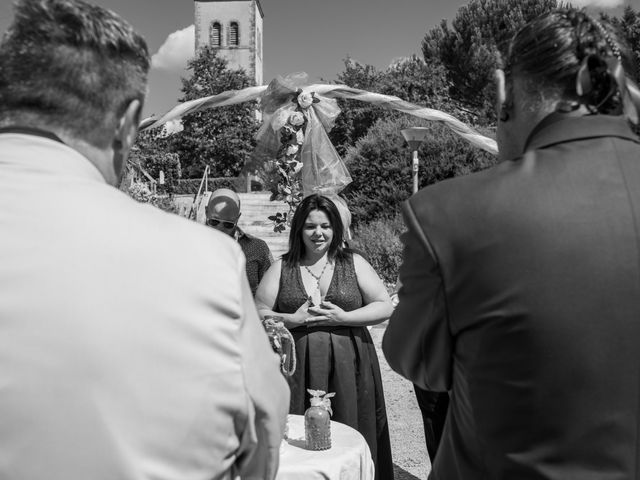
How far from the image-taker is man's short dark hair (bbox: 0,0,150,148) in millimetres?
1018

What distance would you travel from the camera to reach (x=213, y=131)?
29812 mm

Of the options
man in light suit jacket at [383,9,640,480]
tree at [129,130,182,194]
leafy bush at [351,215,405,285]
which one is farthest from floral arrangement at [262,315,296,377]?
tree at [129,130,182,194]

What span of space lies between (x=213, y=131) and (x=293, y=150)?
86.4 feet

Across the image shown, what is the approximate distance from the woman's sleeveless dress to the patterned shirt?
3.34ft

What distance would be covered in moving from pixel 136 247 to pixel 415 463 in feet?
13.6

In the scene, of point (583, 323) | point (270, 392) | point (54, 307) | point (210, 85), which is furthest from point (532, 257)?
point (210, 85)

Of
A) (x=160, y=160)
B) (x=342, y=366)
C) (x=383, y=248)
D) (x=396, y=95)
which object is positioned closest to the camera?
(x=342, y=366)

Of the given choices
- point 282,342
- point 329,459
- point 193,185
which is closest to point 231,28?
point 193,185

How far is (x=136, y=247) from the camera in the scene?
0.96m

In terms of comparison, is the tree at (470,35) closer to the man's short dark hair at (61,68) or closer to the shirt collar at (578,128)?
the shirt collar at (578,128)

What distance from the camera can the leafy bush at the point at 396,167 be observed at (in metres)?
17.3

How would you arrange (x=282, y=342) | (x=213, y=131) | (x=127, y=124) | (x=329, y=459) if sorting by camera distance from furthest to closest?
A: (x=213, y=131), (x=282, y=342), (x=329, y=459), (x=127, y=124)

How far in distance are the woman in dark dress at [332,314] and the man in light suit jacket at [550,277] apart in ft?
7.38

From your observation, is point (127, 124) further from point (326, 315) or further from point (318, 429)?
point (326, 315)
